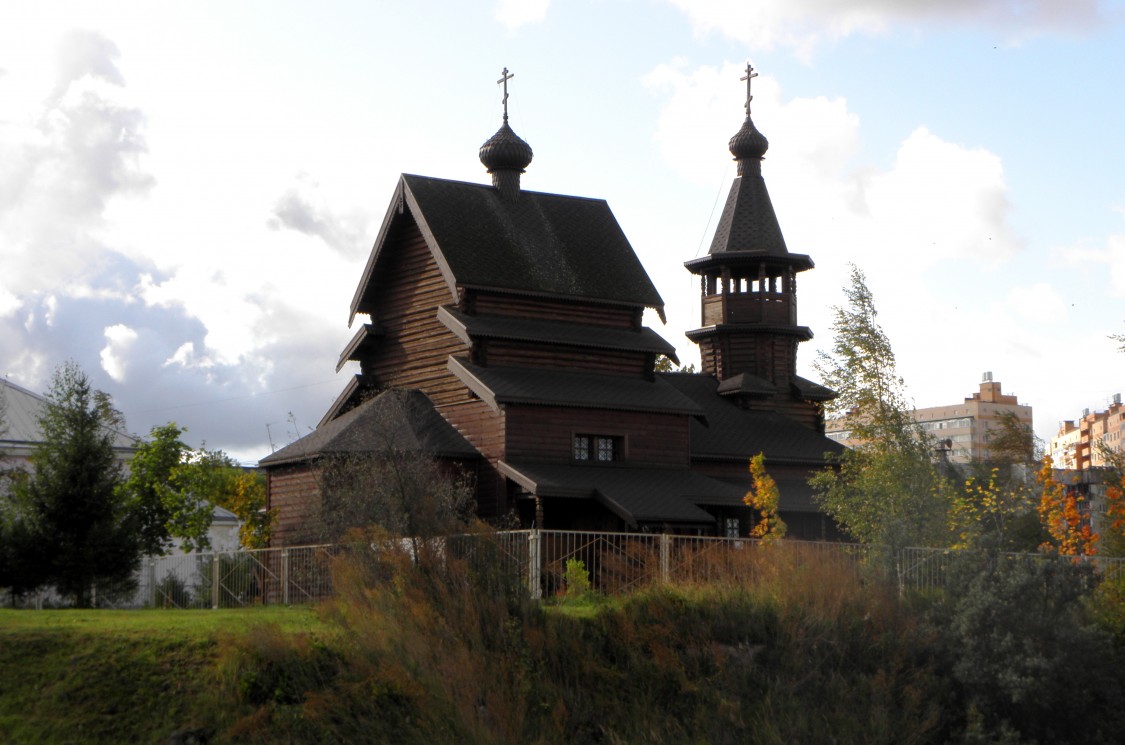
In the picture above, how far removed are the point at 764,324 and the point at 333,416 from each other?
1543cm

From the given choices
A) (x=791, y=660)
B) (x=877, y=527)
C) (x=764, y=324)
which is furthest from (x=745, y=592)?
(x=764, y=324)

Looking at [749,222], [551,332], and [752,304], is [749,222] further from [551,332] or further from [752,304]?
[551,332]

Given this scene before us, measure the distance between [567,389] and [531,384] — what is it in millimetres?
982

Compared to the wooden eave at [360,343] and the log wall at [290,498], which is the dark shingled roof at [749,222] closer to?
the wooden eave at [360,343]

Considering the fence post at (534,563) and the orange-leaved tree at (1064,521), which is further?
the orange-leaved tree at (1064,521)

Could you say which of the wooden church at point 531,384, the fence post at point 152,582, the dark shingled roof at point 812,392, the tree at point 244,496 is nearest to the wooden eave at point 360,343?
the wooden church at point 531,384

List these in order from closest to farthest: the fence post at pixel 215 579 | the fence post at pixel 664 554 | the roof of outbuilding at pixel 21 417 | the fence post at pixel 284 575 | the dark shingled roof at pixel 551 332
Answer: the fence post at pixel 664 554 → the fence post at pixel 284 575 → the fence post at pixel 215 579 → the dark shingled roof at pixel 551 332 → the roof of outbuilding at pixel 21 417

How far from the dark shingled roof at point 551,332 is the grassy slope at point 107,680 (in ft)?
51.1

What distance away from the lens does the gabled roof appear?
124 ft

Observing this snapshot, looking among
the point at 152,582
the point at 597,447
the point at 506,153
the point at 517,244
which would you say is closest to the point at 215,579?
the point at 152,582

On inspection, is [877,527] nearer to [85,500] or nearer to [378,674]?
[378,674]

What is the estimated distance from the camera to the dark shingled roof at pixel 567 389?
3541 cm

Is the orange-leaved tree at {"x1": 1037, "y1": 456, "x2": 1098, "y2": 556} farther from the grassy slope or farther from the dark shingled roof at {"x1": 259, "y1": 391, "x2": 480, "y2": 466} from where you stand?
the grassy slope

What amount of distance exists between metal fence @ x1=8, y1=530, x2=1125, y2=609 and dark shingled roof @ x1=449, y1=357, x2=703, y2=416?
626 centimetres
